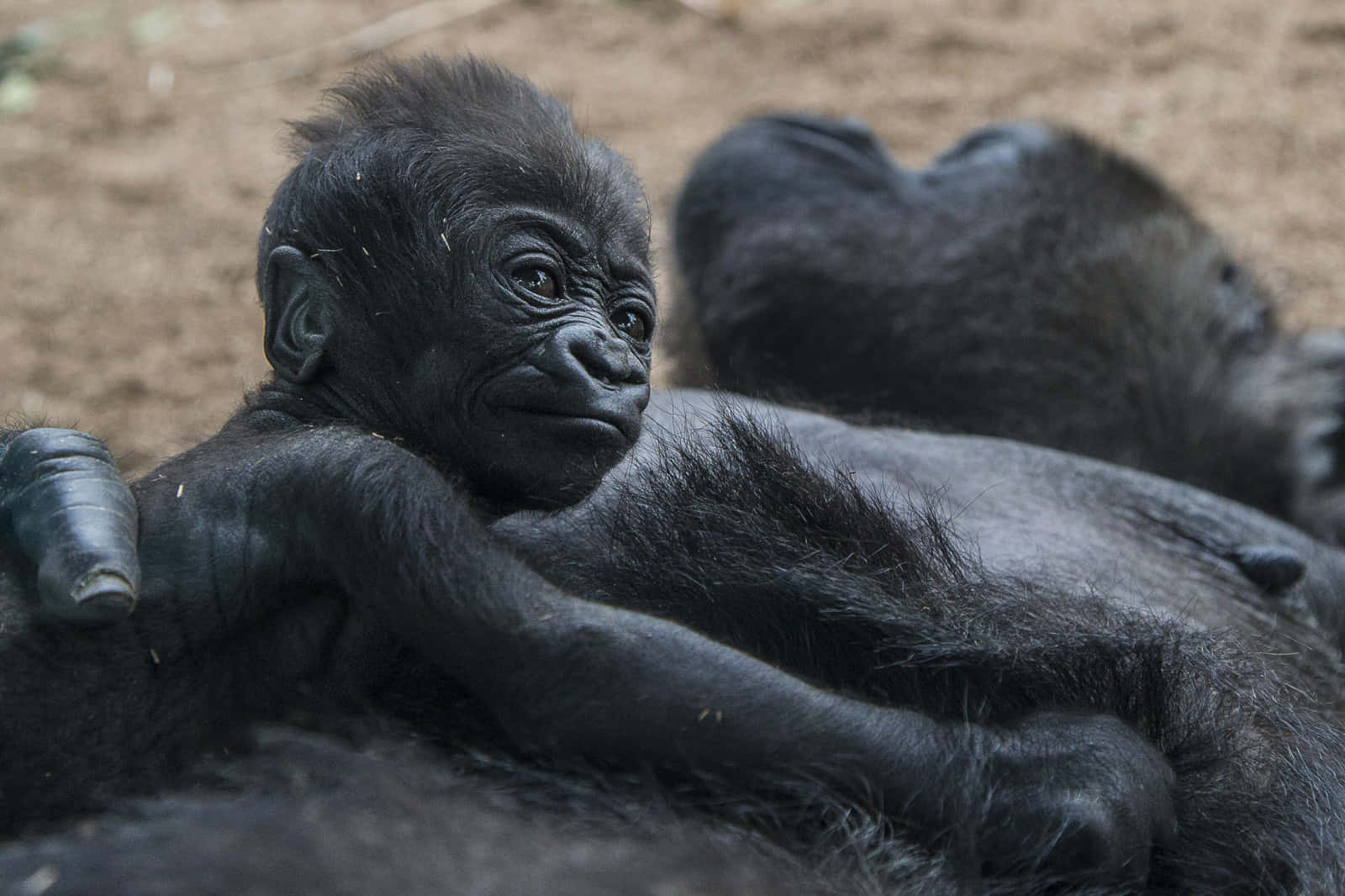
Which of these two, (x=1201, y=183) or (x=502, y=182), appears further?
(x=1201, y=183)

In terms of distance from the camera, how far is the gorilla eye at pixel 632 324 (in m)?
1.69

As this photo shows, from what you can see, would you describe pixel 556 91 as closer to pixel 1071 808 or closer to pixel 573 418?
pixel 573 418

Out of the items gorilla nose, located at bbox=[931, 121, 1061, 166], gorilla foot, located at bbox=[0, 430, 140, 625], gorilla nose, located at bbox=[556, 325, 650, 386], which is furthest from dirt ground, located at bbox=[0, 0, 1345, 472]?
gorilla foot, located at bbox=[0, 430, 140, 625]

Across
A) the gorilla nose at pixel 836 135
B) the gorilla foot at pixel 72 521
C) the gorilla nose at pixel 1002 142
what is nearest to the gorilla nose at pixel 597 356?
the gorilla foot at pixel 72 521

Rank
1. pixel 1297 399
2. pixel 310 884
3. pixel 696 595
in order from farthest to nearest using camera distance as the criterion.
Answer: pixel 1297 399 → pixel 696 595 → pixel 310 884

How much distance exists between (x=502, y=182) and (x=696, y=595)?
1.85 feet

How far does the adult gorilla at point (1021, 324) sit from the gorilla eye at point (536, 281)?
972mm

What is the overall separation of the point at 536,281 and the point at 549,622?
536 millimetres

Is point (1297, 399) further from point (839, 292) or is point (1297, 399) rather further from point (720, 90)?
point (720, 90)

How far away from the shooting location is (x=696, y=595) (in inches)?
53.4

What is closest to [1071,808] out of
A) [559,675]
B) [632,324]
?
[559,675]

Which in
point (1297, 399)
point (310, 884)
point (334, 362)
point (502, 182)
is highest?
point (502, 182)

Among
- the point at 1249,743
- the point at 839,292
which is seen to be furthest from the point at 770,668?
the point at 839,292

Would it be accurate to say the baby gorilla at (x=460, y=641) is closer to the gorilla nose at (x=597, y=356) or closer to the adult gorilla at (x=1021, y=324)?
the gorilla nose at (x=597, y=356)
